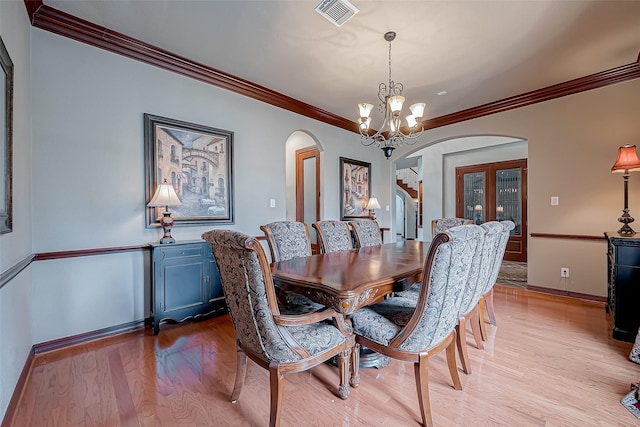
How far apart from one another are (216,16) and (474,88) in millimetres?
3103

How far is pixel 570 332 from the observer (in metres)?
2.51

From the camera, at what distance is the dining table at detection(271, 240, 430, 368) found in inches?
55.5

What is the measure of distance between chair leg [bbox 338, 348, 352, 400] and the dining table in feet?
1.07

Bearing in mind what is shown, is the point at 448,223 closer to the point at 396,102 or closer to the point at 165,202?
the point at 396,102

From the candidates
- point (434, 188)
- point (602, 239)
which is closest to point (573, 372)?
point (602, 239)

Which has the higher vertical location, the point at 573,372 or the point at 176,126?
the point at 176,126

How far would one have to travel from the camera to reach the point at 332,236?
114 inches

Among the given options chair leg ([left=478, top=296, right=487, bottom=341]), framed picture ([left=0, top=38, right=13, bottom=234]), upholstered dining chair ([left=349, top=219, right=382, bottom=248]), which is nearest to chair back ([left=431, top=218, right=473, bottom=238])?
upholstered dining chair ([left=349, top=219, right=382, bottom=248])

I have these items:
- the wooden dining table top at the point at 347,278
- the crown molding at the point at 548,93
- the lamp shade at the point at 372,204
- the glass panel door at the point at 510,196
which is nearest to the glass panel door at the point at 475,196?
the glass panel door at the point at 510,196

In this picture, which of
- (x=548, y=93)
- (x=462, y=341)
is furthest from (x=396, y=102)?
(x=548, y=93)

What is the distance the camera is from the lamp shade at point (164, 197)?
254cm

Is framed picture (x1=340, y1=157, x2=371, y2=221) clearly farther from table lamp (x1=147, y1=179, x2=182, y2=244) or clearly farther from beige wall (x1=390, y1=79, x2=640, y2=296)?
table lamp (x1=147, y1=179, x2=182, y2=244)

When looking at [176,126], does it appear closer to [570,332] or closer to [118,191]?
[118,191]

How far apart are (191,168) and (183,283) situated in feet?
3.95
